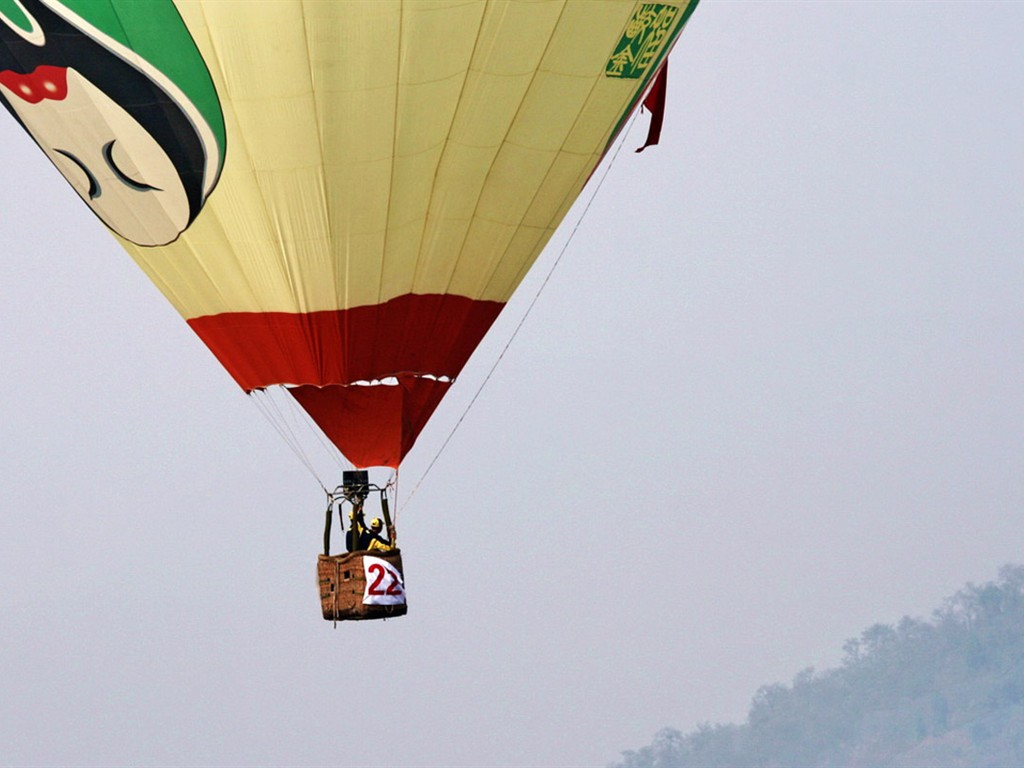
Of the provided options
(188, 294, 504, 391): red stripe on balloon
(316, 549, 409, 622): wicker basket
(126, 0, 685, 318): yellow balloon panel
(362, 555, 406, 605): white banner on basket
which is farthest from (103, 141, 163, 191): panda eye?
(362, 555, 406, 605): white banner on basket

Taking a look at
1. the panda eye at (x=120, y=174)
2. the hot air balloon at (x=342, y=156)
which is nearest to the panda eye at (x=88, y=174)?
the hot air balloon at (x=342, y=156)

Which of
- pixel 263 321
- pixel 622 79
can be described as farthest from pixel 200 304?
pixel 622 79

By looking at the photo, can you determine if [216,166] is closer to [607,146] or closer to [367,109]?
[367,109]

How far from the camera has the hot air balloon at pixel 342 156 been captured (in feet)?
56.4

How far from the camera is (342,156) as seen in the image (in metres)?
17.5

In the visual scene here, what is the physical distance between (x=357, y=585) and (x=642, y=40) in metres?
4.41

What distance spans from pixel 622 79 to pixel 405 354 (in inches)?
99.8

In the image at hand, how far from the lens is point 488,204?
1827cm

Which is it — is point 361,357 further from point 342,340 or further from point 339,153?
point 339,153

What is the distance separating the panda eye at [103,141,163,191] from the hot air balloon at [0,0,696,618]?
0.02 m

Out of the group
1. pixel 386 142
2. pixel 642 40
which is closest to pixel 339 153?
pixel 386 142

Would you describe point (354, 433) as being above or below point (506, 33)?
below

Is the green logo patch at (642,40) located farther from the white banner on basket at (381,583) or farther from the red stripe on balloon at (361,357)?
the white banner on basket at (381,583)

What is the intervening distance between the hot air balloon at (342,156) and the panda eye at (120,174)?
0.07 ft
